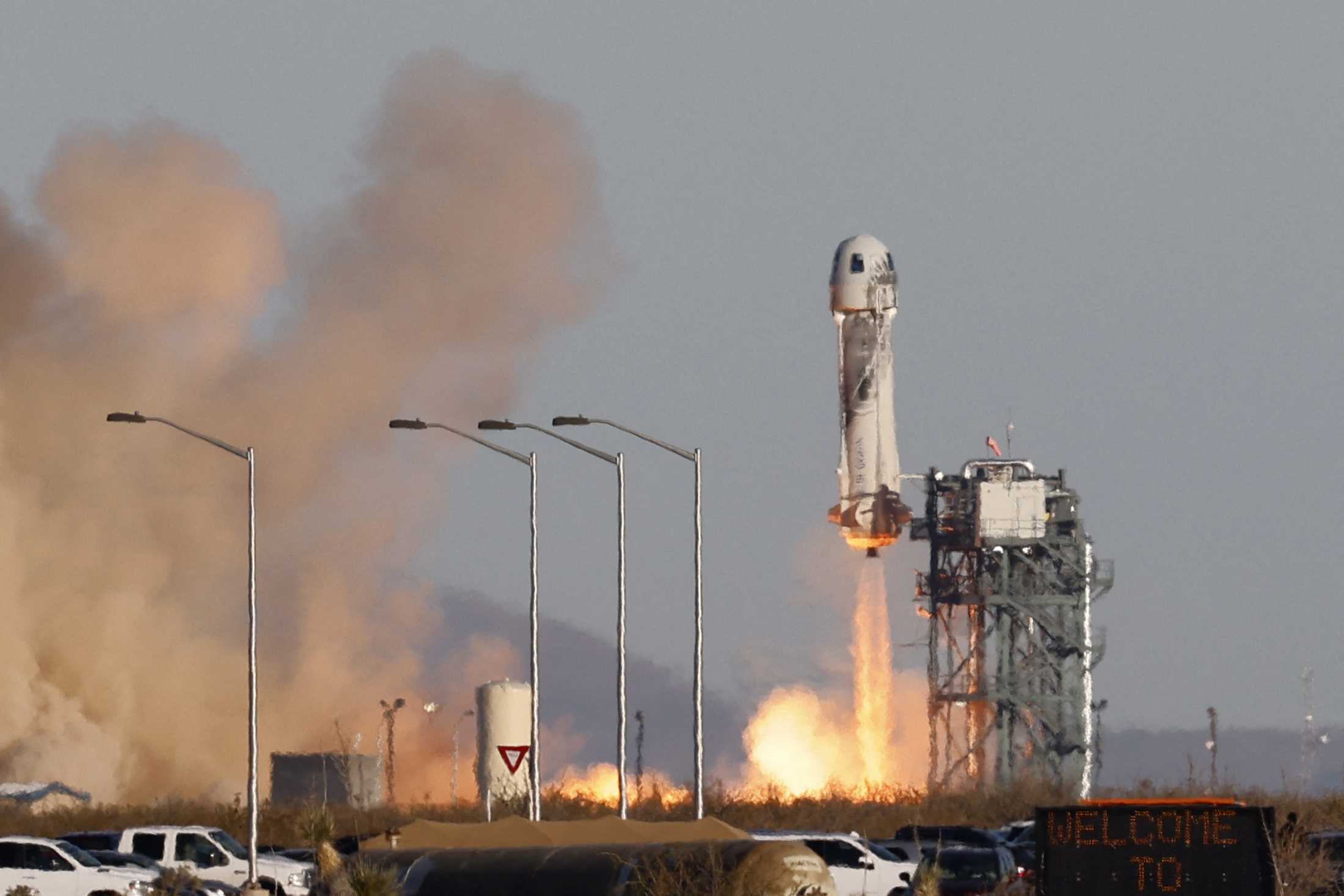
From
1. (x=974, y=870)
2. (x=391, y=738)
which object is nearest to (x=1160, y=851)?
(x=974, y=870)

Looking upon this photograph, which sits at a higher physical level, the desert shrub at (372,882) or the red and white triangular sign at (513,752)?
the red and white triangular sign at (513,752)

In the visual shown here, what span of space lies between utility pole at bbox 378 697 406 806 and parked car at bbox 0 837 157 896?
58800 millimetres

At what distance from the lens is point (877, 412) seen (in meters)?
105

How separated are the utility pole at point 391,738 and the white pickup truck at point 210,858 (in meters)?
52.1

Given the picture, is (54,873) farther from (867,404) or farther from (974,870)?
(867,404)

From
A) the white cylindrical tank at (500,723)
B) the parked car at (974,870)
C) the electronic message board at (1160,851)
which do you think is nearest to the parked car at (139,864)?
the parked car at (974,870)

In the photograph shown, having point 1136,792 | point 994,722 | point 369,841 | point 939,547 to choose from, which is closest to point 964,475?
point 939,547

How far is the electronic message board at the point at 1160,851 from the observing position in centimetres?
2875

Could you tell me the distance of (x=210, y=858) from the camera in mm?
54781

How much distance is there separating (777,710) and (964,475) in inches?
498

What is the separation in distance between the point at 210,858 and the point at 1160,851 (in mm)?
29899

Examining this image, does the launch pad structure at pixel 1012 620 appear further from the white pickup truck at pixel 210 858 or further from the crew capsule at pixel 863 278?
the white pickup truck at pixel 210 858

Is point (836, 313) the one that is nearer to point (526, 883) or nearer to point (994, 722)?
point (994, 722)

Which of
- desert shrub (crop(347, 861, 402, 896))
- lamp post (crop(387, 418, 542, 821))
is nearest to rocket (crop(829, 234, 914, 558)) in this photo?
lamp post (crop(387, 418, 542, 821))
